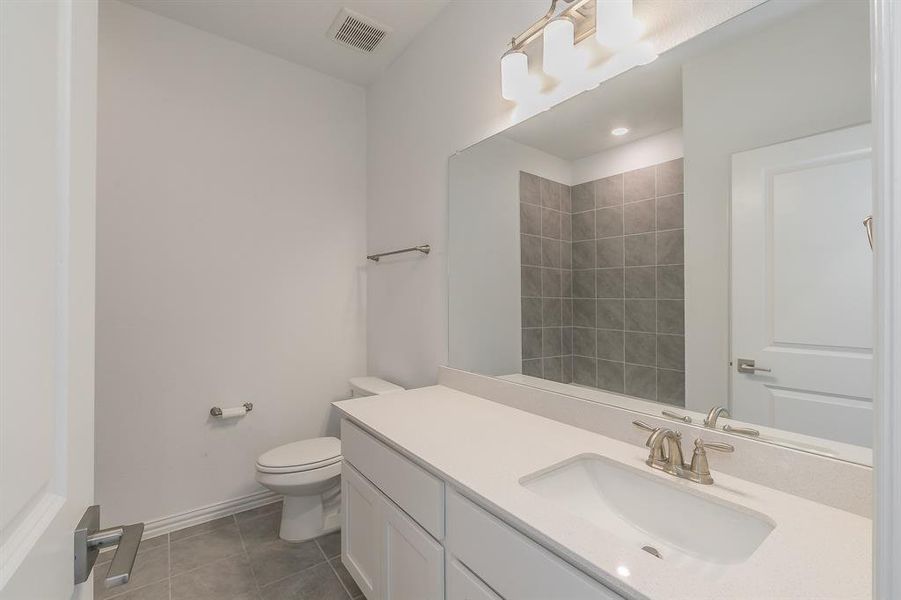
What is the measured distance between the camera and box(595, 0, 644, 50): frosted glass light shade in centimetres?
116

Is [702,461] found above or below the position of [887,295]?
below

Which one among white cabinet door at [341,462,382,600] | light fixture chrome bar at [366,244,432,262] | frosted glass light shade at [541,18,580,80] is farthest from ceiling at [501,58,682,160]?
white cabinet door at [341,462,382,600]

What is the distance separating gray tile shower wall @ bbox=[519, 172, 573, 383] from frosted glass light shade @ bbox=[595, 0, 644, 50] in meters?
0.45

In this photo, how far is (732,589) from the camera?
58 centimetres

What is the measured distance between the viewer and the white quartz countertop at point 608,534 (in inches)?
23.4

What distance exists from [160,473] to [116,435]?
0.29 metres

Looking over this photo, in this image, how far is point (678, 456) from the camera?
36.9 inches

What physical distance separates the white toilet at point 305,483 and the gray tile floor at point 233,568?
0.07 meters

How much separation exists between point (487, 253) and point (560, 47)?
0.81 m

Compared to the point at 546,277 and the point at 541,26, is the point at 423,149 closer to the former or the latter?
the point at 541,26

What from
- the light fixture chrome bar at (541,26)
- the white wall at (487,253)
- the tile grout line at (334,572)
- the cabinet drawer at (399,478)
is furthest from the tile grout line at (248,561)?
the light fixture chrome bar at (541,26)

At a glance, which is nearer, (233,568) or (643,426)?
(643,426)

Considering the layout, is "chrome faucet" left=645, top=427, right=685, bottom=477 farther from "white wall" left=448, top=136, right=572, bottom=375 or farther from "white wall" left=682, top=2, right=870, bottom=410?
"white wall" left=448, top=136, right=572, bottom=375

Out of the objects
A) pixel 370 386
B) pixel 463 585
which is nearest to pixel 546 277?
pixel 463 585
